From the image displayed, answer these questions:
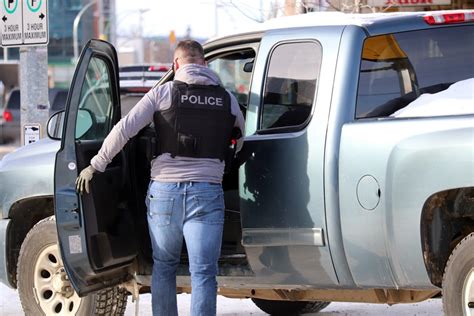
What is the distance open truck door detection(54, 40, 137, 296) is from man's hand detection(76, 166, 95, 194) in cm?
6

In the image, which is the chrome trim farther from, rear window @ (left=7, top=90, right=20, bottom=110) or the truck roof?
rear window @ (left=7, top=90, right=20, bottom=110)

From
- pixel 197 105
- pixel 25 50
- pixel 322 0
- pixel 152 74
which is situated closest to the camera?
pixel 197 105

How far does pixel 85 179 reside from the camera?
5.98 metres

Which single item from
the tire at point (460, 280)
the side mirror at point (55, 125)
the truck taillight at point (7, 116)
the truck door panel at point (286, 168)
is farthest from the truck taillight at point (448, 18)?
the truck taillight at point (7, 116)

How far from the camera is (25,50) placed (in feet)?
34.6

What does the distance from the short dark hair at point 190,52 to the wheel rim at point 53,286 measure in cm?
151

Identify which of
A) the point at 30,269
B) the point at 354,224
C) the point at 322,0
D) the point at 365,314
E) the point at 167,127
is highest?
the point at 322,0

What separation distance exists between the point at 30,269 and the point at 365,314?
2529mm

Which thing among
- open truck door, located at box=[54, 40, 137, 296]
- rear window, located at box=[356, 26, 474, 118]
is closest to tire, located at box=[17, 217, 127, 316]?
open truck door, located at box=[54, 40, 137, 296]

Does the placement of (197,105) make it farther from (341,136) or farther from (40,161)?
(40,161)

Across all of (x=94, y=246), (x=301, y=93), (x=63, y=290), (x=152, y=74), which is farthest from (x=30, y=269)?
(x=152, y=74)

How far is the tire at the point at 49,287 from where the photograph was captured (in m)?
6.62

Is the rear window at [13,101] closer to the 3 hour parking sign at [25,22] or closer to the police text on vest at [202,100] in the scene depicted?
the 3 hour parking sign at [25,22]

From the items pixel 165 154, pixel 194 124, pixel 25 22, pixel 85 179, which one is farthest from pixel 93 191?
pixel 25 22
